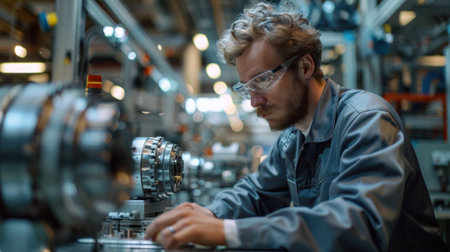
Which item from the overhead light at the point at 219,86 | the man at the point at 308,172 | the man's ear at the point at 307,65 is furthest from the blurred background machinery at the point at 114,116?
the overhead light at the point at 219,86

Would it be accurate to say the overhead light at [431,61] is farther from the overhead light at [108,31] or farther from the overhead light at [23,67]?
the overhead light at [23,67]

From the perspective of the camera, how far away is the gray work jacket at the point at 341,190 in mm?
811

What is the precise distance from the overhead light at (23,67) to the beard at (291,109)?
3.78 ft

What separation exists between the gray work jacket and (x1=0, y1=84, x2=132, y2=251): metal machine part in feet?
1.12

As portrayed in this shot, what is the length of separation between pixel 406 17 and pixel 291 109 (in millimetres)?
2896

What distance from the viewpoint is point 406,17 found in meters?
3.56

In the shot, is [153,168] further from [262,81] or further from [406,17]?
[406,17]

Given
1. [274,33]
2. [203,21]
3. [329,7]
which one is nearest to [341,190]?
[274,33]

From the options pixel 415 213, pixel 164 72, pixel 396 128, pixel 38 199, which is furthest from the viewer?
pixel 164 72

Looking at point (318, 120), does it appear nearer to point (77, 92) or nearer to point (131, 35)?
point (77, 92)

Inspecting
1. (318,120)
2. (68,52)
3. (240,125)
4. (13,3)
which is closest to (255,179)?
(318,120)

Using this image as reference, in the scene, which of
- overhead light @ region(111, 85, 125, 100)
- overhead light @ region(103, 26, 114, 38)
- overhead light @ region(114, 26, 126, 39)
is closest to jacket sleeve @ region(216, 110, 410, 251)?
overhead light @ region(111, 85, 125, 100)

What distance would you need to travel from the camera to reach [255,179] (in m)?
1.52

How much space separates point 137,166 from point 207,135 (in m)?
4.98
